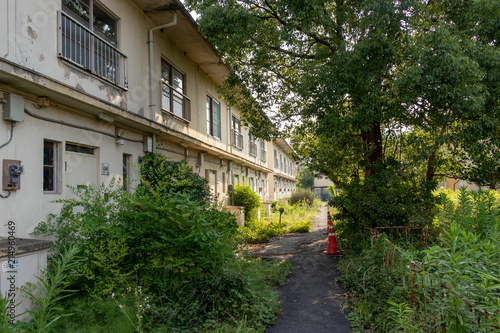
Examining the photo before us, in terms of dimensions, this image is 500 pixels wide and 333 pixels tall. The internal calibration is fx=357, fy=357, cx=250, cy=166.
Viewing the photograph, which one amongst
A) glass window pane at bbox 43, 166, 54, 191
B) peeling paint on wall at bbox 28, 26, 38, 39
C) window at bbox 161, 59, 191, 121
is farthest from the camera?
window at bbox 161, 59, 191, 121

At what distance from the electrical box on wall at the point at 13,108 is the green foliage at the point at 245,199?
11450 millimetres

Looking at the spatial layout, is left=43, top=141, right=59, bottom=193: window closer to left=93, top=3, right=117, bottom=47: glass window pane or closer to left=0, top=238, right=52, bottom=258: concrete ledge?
left=0, top=238, right=52, bottom=258: concrete ledge

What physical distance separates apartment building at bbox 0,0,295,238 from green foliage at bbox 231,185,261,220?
13.6 feet

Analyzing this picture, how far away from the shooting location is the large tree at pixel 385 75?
741 cm

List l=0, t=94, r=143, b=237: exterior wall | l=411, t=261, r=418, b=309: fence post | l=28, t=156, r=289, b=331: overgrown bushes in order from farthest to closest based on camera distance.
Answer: l=0, t=94, r=143, b=237: exterior wall → l=28, t=156, r=289, b=331: overgrown bushes → l=411, t=261, r=418, b=309: fence post

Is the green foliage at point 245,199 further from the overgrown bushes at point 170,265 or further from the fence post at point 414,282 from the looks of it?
the fence post at point 414,282

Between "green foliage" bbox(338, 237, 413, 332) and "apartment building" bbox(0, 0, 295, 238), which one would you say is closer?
"green foliage" bbox(338, 237, 413, 332)

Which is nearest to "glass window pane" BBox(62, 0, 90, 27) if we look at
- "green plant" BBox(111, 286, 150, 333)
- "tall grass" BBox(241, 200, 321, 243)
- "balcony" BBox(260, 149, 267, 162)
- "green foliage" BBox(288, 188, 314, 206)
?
"green plant" BBox(111, 286, 150, 333)

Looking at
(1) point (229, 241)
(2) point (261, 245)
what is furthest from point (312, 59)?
(1) point (229, 241)

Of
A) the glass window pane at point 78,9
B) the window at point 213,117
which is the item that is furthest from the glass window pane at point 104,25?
the window at point 213,117

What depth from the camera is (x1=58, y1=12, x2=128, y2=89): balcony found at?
6.19 m

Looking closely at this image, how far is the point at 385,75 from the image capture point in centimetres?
897

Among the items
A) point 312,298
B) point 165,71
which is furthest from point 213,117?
point 312,298

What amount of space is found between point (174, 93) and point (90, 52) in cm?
390
